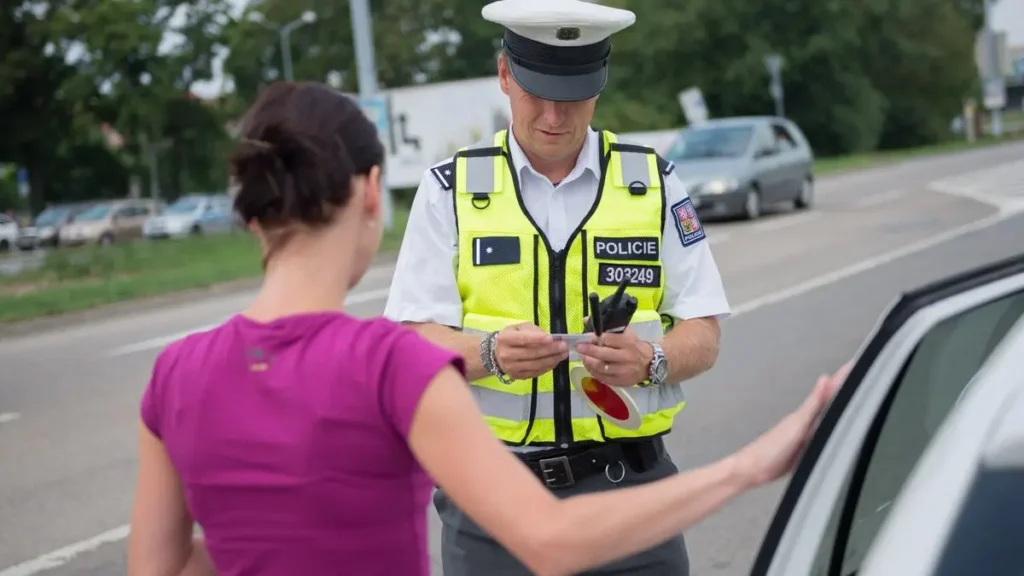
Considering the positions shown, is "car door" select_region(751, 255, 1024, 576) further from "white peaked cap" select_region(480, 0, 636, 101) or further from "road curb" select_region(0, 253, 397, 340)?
"road curb" select_region(0, 253, 397, 340)

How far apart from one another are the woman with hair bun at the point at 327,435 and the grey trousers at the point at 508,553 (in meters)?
0.78

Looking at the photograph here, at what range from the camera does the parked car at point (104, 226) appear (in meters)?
43.0

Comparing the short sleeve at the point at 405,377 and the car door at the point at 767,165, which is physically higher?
the short sleeve at the point at 405,377

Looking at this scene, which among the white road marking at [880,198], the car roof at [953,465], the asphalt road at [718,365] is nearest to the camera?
the car roof at [953,465]

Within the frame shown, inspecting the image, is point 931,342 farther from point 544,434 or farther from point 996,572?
point 544,434

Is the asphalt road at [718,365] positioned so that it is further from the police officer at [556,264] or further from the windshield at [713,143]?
the police officer at [556,264]

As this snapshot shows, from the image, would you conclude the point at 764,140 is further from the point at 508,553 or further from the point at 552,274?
the point at 508,553

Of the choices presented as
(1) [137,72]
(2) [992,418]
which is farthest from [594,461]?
(1) [137,72]

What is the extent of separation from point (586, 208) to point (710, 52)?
53362 mm

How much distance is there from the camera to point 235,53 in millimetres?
60406

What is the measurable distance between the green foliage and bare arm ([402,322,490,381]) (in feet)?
151

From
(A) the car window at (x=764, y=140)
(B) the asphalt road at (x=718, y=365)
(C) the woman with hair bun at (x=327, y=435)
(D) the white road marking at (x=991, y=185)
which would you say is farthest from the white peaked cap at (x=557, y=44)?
(A) the car window at (x=764, y=140)

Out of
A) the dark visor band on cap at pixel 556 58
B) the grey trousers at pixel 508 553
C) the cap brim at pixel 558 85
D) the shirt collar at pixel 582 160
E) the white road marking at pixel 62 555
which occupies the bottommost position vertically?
the white road marking at pixel 62 555

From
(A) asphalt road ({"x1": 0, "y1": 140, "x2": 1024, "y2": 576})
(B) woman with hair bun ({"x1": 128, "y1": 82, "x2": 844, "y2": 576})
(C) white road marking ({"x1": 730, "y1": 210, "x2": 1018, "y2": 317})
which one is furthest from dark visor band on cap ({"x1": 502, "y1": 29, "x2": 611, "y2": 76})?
(C) white road marking ({"x1": 730, "y1": 210, "x2": 1018, "y2": 317})
